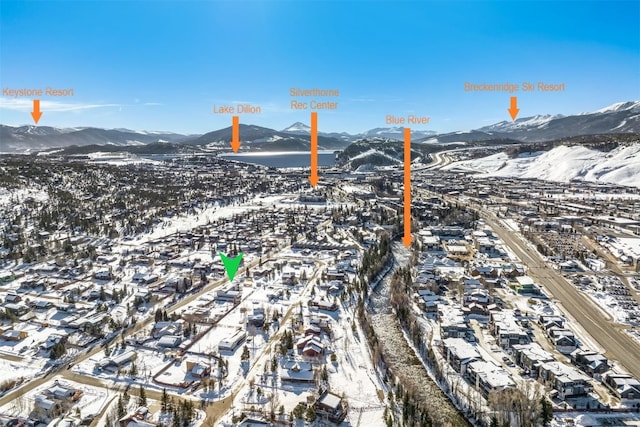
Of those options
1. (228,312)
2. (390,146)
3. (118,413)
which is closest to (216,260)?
(228,312)

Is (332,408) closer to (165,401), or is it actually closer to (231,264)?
(165,401)

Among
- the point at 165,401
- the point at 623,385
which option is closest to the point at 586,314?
the point at 623,385

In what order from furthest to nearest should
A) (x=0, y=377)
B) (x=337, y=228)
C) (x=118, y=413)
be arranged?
(x=337, y=228), (x=0, y=377), (x=118, y=413)

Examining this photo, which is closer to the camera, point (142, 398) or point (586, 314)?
point (142, 398)

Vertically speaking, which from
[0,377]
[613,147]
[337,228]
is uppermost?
[613,147]

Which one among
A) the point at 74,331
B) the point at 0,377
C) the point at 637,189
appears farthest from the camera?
the point at 637,189

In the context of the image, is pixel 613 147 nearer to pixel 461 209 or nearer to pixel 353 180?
pixel 353 180

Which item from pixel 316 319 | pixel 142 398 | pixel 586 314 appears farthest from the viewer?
pixel 586 314

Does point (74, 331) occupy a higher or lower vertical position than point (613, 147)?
lower
